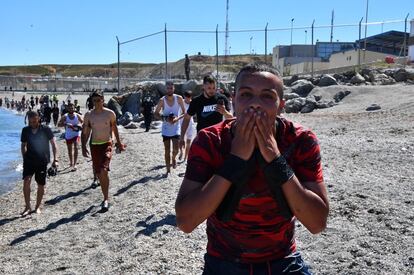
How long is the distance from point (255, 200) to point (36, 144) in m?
7.35

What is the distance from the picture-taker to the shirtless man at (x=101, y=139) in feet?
27.6

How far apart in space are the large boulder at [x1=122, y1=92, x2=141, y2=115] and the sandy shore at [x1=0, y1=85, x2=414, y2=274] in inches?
652

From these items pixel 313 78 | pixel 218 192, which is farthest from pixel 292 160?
pixel 313 78

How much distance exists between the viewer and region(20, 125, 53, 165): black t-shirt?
8719mm

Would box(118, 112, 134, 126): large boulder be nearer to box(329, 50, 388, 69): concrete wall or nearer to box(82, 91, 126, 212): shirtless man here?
box(82, 91, 126, 212): shirtless man

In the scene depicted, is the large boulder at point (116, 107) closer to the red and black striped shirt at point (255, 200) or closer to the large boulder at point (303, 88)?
the large boulder at point (303, 88)

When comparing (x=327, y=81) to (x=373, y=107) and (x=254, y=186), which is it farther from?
(x=254, y=186)

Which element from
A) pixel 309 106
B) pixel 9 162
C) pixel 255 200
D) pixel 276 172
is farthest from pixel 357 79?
pixel 276 172

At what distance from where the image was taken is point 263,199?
6.83 ft

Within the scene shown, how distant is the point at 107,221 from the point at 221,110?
8.22ft

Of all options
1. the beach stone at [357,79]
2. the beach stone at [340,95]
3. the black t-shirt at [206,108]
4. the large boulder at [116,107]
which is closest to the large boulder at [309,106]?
the beach stone at [340,95]

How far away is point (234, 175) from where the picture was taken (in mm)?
1955

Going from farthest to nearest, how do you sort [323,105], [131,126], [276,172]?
[131,126], [323,105], [276,172]

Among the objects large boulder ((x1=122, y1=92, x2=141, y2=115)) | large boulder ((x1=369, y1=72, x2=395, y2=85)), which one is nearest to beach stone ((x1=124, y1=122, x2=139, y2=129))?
large boulder ((x1=122, y1=92, x2=141, y2=115))
